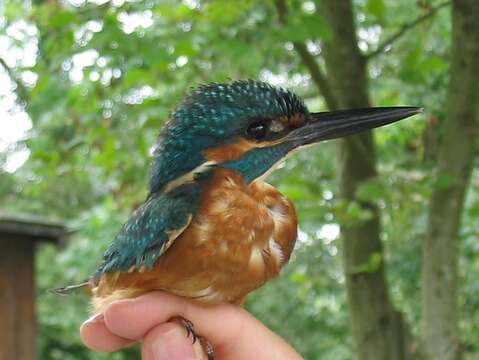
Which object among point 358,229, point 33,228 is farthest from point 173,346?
point 33,228

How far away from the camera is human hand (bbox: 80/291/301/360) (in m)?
1.41

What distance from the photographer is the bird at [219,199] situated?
1.31 meters

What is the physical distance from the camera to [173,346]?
1416mm

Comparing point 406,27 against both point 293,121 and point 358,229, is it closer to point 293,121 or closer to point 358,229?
point 358,229

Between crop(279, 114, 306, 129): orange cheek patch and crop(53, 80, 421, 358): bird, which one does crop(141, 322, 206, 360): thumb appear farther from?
crop(279, 114, 306, 129): orange cheek patch

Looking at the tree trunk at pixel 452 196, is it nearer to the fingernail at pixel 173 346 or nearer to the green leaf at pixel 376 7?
the green leaf at pixel 376 7

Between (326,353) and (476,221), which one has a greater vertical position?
(476,221)

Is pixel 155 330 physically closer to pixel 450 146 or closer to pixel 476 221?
pixel 450 146

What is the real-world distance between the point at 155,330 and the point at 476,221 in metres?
2.48

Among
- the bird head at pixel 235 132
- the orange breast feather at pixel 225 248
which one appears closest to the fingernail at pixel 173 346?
the orange breast feather at pixel 225 248

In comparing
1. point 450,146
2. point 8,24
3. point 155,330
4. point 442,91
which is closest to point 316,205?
point 450,146

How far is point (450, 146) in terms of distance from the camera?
106 inches

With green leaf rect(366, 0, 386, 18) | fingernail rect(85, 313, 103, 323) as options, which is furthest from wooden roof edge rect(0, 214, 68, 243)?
fingernail rect(85, 313, 103, 323)

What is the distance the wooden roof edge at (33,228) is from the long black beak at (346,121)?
10.4 feet
